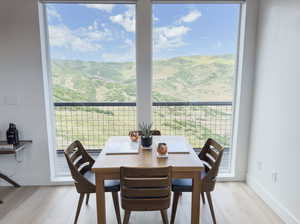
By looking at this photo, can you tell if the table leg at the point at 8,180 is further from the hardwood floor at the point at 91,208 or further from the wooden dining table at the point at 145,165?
the wooden dining table at the point at 145,165

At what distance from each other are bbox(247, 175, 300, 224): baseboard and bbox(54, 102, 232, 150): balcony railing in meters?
0.62

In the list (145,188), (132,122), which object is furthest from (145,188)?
(132,122)

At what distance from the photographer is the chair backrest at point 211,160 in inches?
75.3

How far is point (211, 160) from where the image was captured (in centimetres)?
217

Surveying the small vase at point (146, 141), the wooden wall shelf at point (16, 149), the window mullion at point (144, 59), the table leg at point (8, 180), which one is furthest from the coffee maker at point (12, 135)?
the small vase at point (146, 141)

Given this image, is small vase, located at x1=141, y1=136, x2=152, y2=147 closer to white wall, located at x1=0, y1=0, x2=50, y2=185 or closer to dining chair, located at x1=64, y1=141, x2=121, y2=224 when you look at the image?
dining chair, located at x1=64, y1=141, x2=121, y2=224

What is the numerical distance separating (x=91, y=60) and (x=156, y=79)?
876mm

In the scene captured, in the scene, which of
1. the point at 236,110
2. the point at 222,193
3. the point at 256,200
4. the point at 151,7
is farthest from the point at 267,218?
the point at 151,7

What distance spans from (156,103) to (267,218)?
179 centimetres

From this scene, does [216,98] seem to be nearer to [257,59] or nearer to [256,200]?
[257,59]

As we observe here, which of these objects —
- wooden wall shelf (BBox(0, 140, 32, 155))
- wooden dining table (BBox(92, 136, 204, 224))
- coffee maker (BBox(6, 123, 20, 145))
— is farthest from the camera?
coffee maker (BBox(6, 123, 20, 145))

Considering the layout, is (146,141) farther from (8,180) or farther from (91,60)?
(8,180)

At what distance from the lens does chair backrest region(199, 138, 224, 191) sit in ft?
6.27

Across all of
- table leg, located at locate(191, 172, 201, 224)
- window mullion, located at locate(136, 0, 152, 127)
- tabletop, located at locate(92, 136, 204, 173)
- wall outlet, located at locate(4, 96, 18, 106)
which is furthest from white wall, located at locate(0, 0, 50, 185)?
table leg, located at locate(191, 172, 201, 224)
